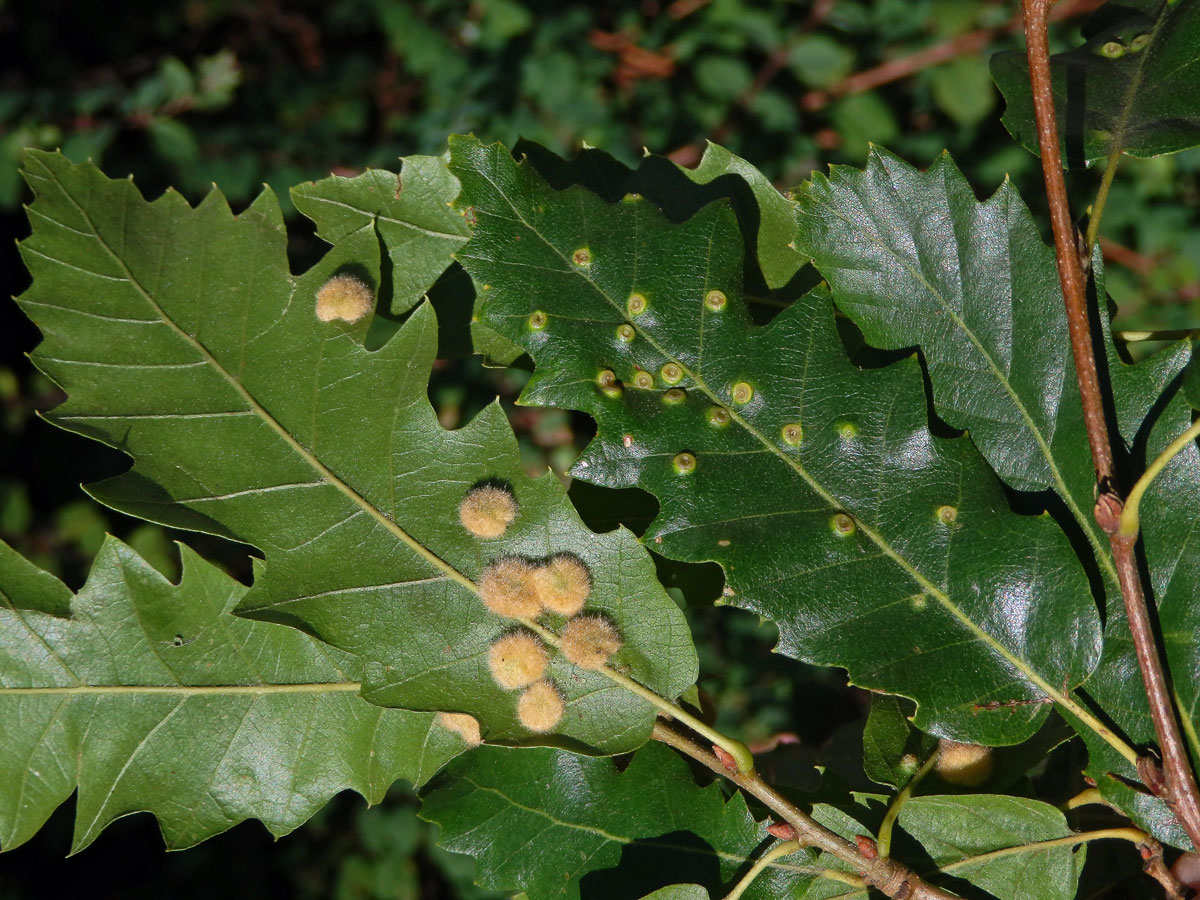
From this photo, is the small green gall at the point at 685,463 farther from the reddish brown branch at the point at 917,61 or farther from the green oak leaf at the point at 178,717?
the reddish brown branch at the point at 917,61

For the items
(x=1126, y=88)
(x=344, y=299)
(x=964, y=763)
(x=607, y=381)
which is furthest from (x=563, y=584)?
(x=1126, y=88)

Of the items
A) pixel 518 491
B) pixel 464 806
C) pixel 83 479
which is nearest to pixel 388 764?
pixel 464 806

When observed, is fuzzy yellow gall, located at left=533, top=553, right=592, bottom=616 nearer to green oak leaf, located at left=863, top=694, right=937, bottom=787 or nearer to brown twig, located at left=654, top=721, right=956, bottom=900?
brown twig, located at left=654, top=721, right=956, bottom=900

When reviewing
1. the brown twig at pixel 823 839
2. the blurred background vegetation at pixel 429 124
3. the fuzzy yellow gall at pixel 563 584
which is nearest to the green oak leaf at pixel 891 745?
the brown twig at pixel 823 839

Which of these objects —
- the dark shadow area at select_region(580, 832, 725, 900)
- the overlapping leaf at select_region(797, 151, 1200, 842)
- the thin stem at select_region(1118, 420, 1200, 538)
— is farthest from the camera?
the dark shadow area at select_region(580, 832, 725, 900)

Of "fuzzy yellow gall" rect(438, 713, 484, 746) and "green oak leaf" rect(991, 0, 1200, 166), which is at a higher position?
"green oak leaf" rect(991, 0, 1200, 166)

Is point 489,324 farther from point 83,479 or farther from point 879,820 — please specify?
point 83,479

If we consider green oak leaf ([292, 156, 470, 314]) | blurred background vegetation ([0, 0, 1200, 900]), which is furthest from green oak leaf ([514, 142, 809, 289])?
blurred background vegetation ([0, 0, 1200, 900])

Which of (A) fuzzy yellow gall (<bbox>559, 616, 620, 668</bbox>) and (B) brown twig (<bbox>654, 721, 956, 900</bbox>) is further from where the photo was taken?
(A) fuzzy yellow gall (<bbox>559, 616, 620, 668</bbox>)
